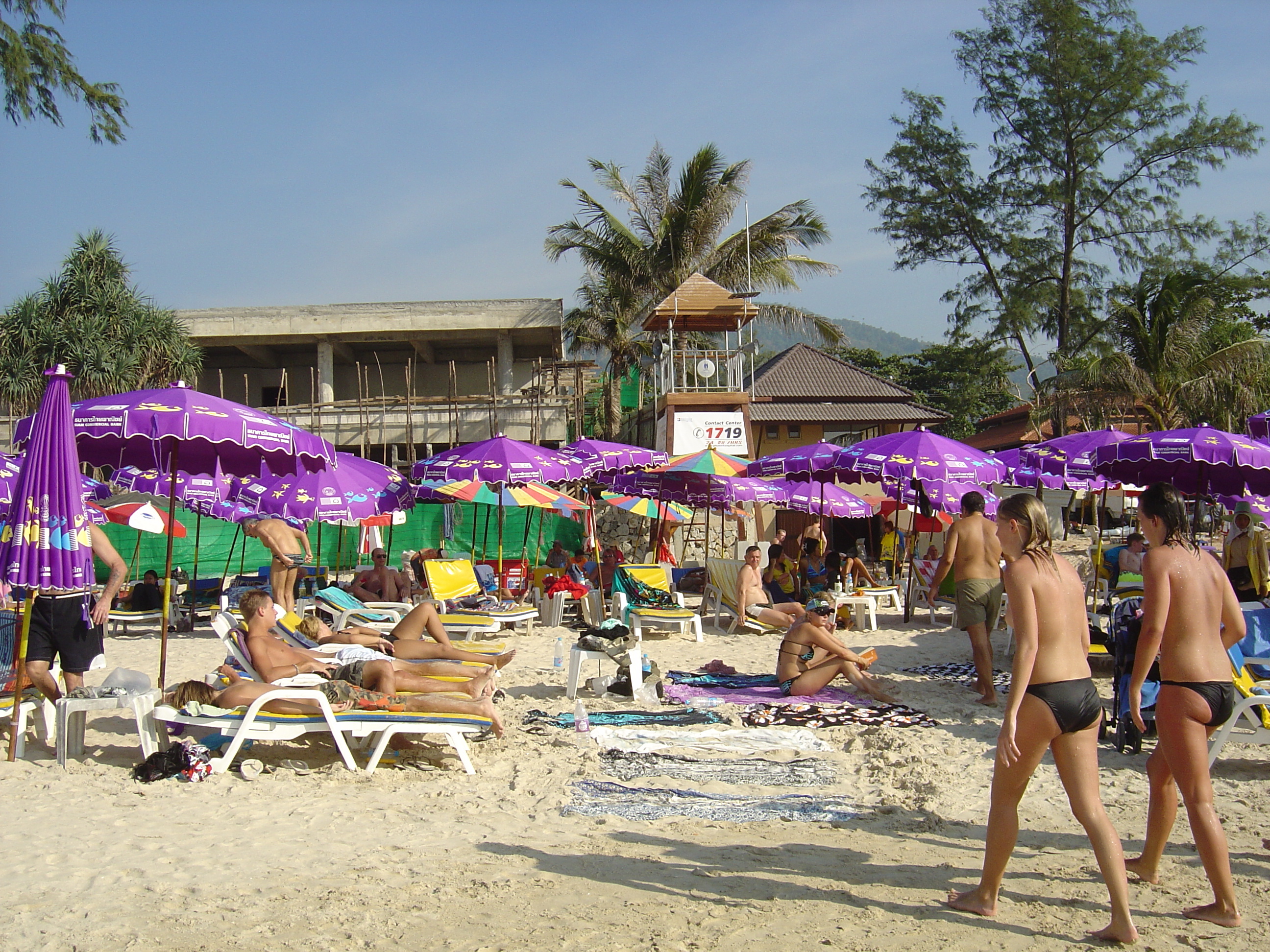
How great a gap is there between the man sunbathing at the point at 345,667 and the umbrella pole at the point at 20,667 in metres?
1.18

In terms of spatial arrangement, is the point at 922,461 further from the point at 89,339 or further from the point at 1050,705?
the point at 89,339

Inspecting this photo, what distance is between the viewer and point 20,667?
564cm

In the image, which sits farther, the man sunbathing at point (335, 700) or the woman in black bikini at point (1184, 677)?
the man sunbathing at point (335, 700)

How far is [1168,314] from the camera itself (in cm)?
2348

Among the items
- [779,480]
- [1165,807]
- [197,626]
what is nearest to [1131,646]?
[1165,807]

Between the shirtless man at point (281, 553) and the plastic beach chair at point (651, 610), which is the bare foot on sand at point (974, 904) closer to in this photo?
the plastic beach chair at point (651, 610)

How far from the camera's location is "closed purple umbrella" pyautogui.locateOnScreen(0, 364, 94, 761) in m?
5.41

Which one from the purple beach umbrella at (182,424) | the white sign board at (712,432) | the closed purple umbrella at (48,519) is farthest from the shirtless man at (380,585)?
the white sign board at (712,432)

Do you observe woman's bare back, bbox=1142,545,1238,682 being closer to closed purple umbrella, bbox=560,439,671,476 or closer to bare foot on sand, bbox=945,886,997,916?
bare foot on sand, bbox=945,886,997,916

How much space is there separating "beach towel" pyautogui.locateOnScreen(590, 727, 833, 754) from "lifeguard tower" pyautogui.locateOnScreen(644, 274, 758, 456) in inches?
620

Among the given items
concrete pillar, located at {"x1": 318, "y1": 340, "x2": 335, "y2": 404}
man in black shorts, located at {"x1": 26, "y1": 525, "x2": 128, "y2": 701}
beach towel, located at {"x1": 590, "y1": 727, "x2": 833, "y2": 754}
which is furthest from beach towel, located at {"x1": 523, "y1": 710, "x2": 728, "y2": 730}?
concrete pillar, located at {"x1": 318, "y1": 340, "x2": 335, "y2": 404}

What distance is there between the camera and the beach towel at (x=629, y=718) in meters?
6.82

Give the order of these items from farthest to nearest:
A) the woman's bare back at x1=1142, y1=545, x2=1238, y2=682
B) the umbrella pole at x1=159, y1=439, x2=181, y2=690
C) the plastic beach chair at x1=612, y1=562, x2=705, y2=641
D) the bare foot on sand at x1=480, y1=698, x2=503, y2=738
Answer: the plastic beach chair at x1=612, y1=562, x2=705, y2=641 < the umbrella pole at x1=159, y1=439, x2=181, y2=690 < the bare foot on sand at x1=480, y1=698, x2=503, y2=738 < the woman's bare back at x1=1142, y1=545, x2=1238, y2=682

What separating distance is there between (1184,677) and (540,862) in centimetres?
261
